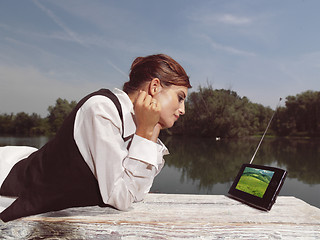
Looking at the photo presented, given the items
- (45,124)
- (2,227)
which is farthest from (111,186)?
(45,124)

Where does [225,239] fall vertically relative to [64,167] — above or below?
below

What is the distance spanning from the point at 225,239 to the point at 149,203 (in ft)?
1.89

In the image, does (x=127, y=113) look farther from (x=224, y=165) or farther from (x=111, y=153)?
(x=224, y=165)

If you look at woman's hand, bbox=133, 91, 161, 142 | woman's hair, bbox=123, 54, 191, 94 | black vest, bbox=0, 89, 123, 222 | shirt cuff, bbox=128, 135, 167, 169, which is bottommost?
black vest, bbox=0, 89, 123, 222

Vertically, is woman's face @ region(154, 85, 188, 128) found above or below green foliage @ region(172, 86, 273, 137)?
below

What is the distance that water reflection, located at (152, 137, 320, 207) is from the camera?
2372cm

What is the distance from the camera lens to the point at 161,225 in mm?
1604

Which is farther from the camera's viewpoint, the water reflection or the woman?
the water reflection

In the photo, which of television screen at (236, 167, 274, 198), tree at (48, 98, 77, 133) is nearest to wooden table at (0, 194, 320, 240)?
television screen at (236, 167, 274, 198)

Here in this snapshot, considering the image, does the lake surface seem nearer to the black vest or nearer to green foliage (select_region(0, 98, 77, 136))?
green foliage (select_region(0, 98, 77, 136))

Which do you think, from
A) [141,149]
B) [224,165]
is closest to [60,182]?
[141,149]

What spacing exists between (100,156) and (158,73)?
634mm

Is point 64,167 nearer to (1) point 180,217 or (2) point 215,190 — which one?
(1) point 180,217

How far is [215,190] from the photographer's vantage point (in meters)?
23.7
